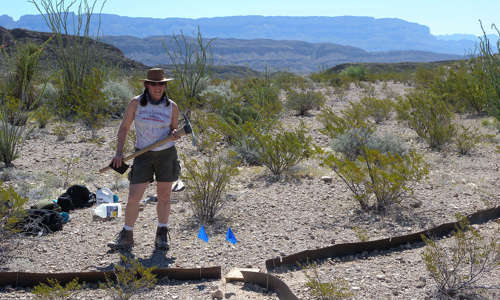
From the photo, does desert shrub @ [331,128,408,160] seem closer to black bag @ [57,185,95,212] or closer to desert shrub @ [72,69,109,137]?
black bag @ [57,185,95,212]

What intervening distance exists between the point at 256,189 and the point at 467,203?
8.21ft

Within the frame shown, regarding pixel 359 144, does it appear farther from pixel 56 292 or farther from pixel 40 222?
pixel 56 292

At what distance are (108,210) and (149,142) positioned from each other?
1.35 m

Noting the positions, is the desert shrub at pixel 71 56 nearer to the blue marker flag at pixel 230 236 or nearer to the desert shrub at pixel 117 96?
the desert shrub at pixel 117 96

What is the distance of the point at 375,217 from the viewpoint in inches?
201

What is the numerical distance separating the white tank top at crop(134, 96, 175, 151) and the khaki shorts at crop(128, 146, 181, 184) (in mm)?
73

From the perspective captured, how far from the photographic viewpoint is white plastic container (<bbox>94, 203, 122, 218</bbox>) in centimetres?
514

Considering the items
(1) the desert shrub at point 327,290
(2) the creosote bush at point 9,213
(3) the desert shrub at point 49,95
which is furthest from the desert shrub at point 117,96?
(1) the desert shrub at point 327,290

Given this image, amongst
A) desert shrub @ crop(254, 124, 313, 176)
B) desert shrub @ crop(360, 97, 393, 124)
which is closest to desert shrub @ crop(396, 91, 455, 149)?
desert shrub @ crop(360, 97, 393, 124)

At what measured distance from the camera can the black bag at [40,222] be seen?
178 inches

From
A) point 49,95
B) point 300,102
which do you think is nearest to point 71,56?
point 49,95

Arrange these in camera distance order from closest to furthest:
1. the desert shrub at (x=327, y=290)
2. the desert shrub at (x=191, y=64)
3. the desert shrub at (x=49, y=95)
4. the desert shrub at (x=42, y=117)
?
the desert shrub at (x=327, y=290)
the desert shrub at (x=42, y=117)
the desert shrub at (x=191, y=64)
the desert shrub at (x=49, y=95)

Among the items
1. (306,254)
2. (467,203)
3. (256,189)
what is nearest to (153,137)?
(306,254)

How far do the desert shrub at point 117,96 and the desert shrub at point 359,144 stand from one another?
5.98 meters
